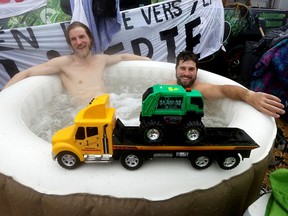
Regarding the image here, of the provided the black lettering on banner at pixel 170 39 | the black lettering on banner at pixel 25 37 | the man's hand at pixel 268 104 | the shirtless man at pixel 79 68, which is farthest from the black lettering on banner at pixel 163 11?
the man's hand at pixel 268 104

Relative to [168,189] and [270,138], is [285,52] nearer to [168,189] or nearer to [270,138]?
[270,138]

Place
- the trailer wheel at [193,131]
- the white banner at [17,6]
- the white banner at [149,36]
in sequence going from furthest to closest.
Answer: the white banner at [149,36], the white banner at [17,6], the trailer wheel at [193,131]

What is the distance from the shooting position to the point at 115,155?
1180 mm

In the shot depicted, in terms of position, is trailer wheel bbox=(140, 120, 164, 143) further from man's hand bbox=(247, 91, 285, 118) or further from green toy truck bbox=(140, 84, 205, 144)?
man's hand bbox=(247, 91, 285, 118)

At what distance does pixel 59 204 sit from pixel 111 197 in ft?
0.70

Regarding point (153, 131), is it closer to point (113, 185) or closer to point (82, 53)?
point (113, 185)

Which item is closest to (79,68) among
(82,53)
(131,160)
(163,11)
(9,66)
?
(82,53)

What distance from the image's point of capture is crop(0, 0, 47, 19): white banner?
272cm

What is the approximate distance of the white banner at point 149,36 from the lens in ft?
9.50

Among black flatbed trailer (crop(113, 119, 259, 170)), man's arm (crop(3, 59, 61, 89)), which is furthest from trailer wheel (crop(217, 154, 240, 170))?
man's arm (crop(3, 59, 61, 89))

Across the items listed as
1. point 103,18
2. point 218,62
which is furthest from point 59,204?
point 218,62

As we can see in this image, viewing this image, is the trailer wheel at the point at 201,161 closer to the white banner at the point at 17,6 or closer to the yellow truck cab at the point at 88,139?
the yellow truck cab at the point at 88,139

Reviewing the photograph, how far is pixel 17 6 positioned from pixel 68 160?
7.25 ft

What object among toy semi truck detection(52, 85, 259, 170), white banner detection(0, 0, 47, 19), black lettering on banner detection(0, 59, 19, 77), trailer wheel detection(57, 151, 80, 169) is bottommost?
black lettering on banner detection(0, 59, 19, 77)
